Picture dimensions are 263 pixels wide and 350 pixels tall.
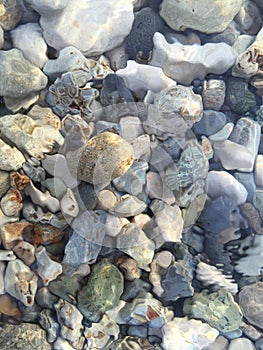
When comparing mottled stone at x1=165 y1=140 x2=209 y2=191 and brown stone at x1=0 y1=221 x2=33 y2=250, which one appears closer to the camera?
brown stone at x1=0 y1=221 x2=33 y2=250

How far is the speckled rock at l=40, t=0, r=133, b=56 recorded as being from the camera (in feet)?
8.03

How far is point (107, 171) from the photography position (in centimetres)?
218

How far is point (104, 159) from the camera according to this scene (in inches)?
85.2

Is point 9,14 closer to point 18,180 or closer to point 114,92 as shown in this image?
point 114,92

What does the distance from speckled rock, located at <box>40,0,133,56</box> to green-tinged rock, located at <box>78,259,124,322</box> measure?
1240 millimetres

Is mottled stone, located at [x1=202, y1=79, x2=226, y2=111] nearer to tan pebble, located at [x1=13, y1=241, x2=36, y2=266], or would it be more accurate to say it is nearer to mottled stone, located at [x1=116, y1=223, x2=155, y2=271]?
mottled stone, located at [x1=116, y1=223, x2=155, y2=271]

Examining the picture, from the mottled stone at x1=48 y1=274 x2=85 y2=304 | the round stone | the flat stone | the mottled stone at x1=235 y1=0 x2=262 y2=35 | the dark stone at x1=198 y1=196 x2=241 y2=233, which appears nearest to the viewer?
the round stone

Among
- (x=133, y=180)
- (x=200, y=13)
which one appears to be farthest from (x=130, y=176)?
(x=200, y=13)

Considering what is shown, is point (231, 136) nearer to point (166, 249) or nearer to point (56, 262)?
point (166, 249)

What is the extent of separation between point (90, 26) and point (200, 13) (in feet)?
2.12

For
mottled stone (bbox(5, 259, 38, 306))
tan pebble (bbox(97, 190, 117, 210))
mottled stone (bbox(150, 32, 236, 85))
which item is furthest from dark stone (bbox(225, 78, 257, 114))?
mottled stone (bbox(5, 259, 38, 306))

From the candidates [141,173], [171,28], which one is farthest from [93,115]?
[171,28]

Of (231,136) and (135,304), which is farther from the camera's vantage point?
(231,136)

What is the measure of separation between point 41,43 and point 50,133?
55cm
